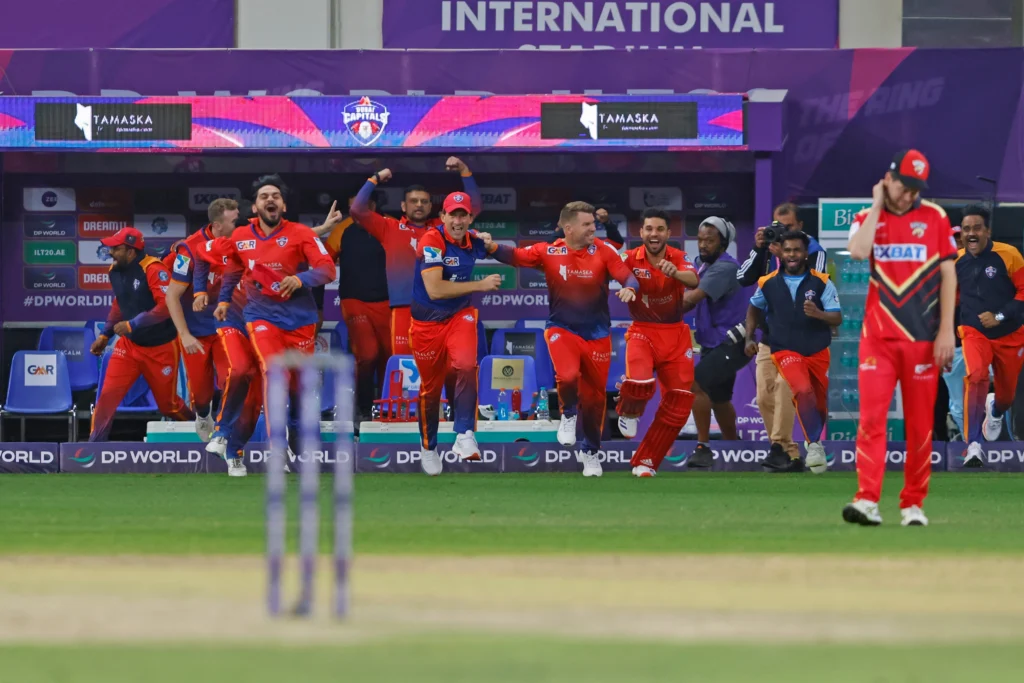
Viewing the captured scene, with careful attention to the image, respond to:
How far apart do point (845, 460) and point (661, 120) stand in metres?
3.82

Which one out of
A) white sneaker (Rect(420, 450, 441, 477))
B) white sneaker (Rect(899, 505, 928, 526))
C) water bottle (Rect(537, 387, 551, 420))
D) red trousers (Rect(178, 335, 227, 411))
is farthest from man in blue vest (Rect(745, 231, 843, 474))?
white sneaker (Rect(899, 505, 928, 526))

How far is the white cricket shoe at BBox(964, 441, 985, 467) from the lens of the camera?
15.9 metres

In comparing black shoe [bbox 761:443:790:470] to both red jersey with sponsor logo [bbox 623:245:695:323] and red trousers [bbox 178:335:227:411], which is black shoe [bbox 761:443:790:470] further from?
red trousers [bbox 178:335:227:411]

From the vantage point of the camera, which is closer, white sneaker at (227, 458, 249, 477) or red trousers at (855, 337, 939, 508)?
red trousers at (855, 337, 939, 508)

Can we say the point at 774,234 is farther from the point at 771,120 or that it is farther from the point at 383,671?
the point at 383,671

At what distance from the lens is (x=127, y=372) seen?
53.8 ft

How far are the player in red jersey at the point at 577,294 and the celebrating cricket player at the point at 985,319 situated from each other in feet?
11.9

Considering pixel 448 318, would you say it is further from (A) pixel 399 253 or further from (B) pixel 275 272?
(A) pixel 399 253

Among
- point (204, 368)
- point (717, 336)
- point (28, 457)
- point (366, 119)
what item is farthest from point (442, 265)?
point (28, 457)

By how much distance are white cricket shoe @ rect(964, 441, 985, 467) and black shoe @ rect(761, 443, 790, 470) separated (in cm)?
162

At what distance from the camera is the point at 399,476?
15016 millimetres

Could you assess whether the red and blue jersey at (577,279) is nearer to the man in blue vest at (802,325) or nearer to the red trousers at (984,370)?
the man in blue vest at (802,325)

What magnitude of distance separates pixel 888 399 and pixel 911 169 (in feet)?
4.01

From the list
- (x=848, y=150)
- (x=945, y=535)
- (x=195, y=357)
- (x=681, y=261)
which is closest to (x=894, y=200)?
(x=945, y=535)
